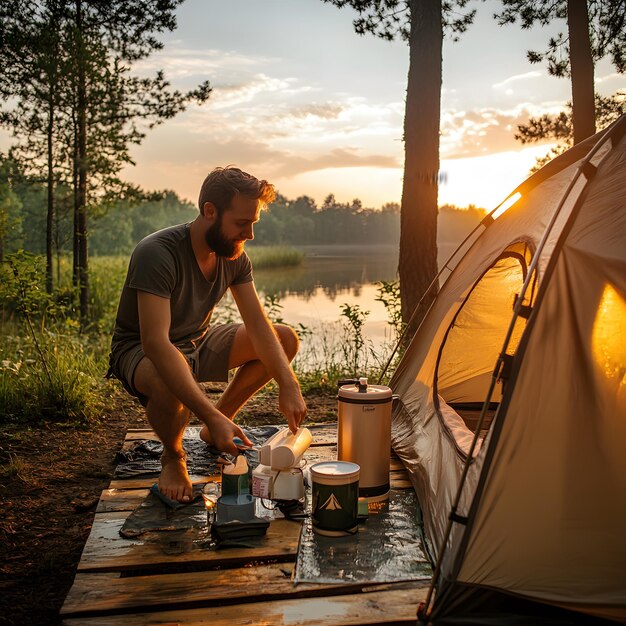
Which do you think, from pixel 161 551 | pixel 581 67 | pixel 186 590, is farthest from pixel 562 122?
pixel 186 590

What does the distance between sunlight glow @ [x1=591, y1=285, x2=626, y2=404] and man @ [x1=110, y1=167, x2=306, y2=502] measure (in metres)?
1.28

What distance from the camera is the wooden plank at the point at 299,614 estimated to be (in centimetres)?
187

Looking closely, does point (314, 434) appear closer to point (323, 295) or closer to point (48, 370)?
point (48, 370)

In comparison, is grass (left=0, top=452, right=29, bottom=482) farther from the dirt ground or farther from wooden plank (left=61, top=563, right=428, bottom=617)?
wooden plank (left=61, top=563, right=428, bottom=617)

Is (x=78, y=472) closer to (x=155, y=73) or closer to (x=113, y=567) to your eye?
(x=113, y=567)

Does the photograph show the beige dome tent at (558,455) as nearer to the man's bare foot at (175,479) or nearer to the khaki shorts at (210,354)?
the man's bare foot at (175,479)

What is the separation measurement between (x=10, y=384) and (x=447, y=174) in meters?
4.12

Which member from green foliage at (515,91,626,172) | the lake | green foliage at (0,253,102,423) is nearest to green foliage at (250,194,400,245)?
the lake

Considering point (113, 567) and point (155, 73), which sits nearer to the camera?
point (113, 567)

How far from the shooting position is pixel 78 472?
11.1ft

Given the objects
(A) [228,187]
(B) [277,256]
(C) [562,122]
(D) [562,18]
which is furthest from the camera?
(B) [277,256]

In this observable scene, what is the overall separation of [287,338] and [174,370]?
0.89 m

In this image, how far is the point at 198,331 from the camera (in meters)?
3.25

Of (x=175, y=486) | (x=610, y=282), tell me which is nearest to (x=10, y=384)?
(x=175, y=486)
